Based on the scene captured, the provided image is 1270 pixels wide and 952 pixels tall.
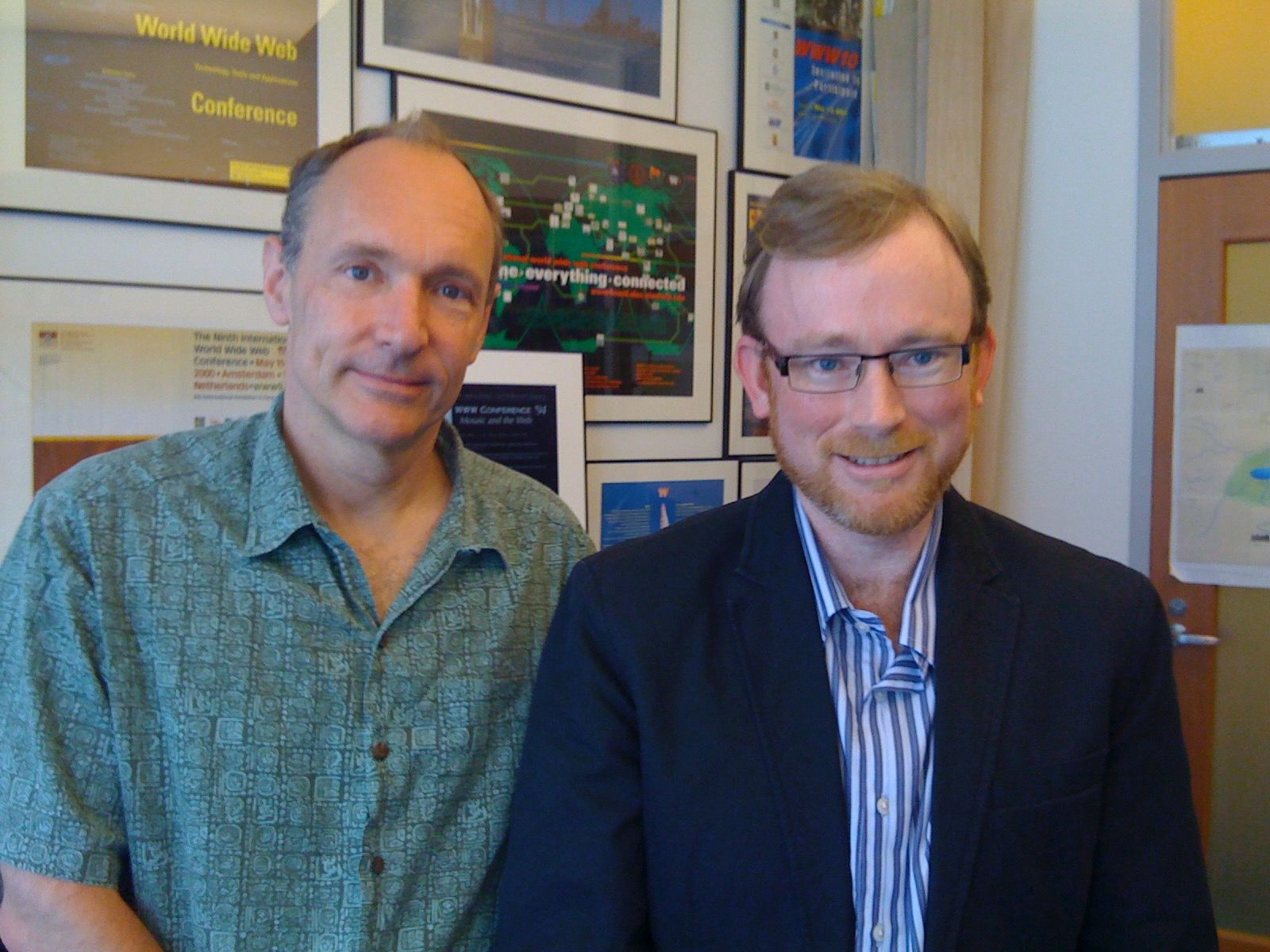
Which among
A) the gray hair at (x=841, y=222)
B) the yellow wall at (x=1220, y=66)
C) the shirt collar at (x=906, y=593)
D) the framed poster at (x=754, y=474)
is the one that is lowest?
the shirt collar at (x=906, y=593)

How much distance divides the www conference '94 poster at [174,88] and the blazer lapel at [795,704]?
1.24m

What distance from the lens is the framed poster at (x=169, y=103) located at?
1726 millimetres

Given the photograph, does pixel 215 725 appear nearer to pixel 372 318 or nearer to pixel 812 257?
pixel 372 318

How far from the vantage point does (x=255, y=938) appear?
3.92 ft

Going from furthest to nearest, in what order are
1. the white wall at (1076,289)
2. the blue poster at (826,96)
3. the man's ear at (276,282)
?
the white wall at (1076,289) < the blue poster at (826,96) < the man's ear at (276,282)

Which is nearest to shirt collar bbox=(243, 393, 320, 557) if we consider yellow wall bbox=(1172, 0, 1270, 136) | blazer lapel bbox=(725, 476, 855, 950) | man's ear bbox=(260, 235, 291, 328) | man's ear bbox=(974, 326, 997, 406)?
man's ear bbox=(260, 235, 291, 328)

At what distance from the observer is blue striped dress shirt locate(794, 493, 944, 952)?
3.95ft

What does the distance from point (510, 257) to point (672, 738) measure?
4.53ft

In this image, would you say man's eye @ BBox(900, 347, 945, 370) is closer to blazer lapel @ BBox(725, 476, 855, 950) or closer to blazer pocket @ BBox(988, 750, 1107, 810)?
blazer lapel @ BBox(725, 476, 855, 950)

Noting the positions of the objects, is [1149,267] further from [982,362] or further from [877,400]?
[877,400]

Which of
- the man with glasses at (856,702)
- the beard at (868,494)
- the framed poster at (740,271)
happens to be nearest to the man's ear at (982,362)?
the man with glasses at (856,702)

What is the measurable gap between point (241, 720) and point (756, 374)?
0.78 meters

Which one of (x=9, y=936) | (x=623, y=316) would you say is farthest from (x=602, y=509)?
(x=9, y=936)

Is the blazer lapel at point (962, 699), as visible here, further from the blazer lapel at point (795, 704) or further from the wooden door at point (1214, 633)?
the wooden door at point (1214, 633)
